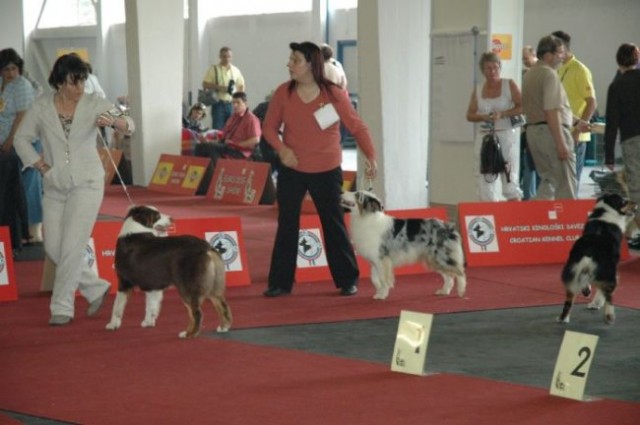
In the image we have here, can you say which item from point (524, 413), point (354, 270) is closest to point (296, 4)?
point (354, 270)

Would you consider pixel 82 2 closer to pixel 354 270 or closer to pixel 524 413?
pixel 354 270

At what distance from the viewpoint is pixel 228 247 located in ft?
27.5

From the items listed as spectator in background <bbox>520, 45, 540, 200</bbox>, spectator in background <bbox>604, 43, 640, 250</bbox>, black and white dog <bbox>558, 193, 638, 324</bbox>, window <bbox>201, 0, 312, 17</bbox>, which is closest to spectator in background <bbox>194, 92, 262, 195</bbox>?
spectator in background <bbox>520, 45, 540, 200</bbox>

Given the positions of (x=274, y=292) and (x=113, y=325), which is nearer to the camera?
(x=113, y=325)

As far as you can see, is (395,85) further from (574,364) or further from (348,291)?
(574,364)

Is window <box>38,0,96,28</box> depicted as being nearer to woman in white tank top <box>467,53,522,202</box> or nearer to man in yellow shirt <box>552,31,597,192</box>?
man in yellow shirt <box>552,31,597,192</box>

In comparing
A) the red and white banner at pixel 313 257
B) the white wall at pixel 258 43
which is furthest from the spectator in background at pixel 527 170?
the white wall at pixel 258 43

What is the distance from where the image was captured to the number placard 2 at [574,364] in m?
4.93

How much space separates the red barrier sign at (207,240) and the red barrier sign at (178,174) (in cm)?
684

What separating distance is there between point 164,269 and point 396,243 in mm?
1802

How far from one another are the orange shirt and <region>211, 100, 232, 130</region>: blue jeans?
1164cm

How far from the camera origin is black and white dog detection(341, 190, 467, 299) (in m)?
7.67

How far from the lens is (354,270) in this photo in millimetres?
7934

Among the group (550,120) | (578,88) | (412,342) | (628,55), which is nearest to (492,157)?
(550,120)
